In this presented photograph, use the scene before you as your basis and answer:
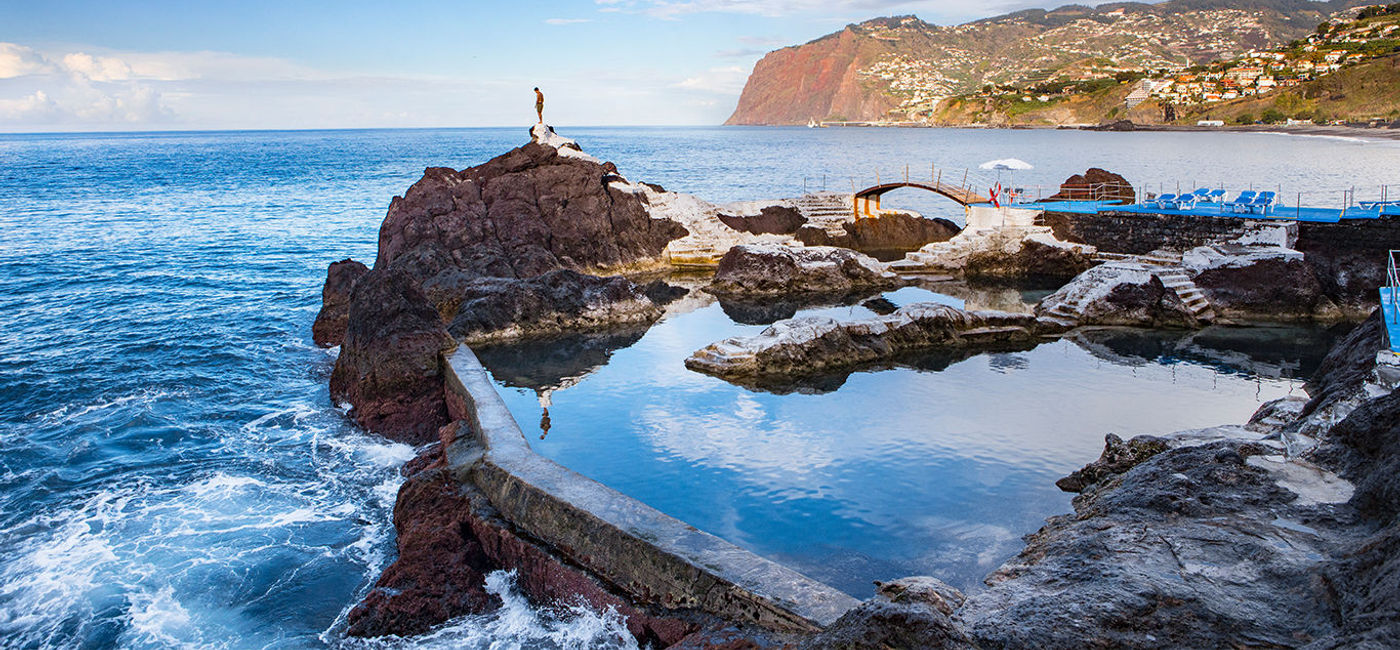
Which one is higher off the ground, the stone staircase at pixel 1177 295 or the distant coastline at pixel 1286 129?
the distant coastline at pixel 1286 129

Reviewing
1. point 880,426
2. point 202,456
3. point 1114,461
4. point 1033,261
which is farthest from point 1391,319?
point 202,456

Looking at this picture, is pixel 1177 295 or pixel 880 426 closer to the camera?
pixel 880 426

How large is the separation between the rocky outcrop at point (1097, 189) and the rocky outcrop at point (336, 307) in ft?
81.4

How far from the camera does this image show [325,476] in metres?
12.5

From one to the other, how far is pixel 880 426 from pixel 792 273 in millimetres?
12656

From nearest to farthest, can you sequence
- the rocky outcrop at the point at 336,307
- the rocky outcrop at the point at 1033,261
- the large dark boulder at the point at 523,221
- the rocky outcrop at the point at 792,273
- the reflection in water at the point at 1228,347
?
the reflection in water at the point at 1228,347
the rocky outcrop at the point at 336,307
the large dark boulder at the point at 523,221
the rocky outcrop at the point at 792,273
the rocky outcrop at the point at 1033,261

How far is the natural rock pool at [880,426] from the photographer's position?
30.8ft

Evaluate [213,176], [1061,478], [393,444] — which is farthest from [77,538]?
[213,176]

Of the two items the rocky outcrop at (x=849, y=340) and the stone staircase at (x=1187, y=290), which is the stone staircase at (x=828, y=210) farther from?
the rocky outcrop at (x=849, y=340)

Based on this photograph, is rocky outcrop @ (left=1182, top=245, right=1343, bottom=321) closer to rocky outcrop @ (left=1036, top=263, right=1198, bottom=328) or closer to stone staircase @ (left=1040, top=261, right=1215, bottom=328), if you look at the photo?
stone staircase @ (left=1040, top=261, right=1215, bottom=328)

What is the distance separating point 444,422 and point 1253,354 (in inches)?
Result: 636

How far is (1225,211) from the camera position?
25.2m

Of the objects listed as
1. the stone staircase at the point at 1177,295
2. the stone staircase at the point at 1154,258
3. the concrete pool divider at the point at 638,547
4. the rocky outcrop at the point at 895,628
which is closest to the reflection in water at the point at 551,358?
the concrete pool divider at the point at 638,547

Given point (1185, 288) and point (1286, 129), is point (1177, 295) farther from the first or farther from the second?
point (1286, 129)
